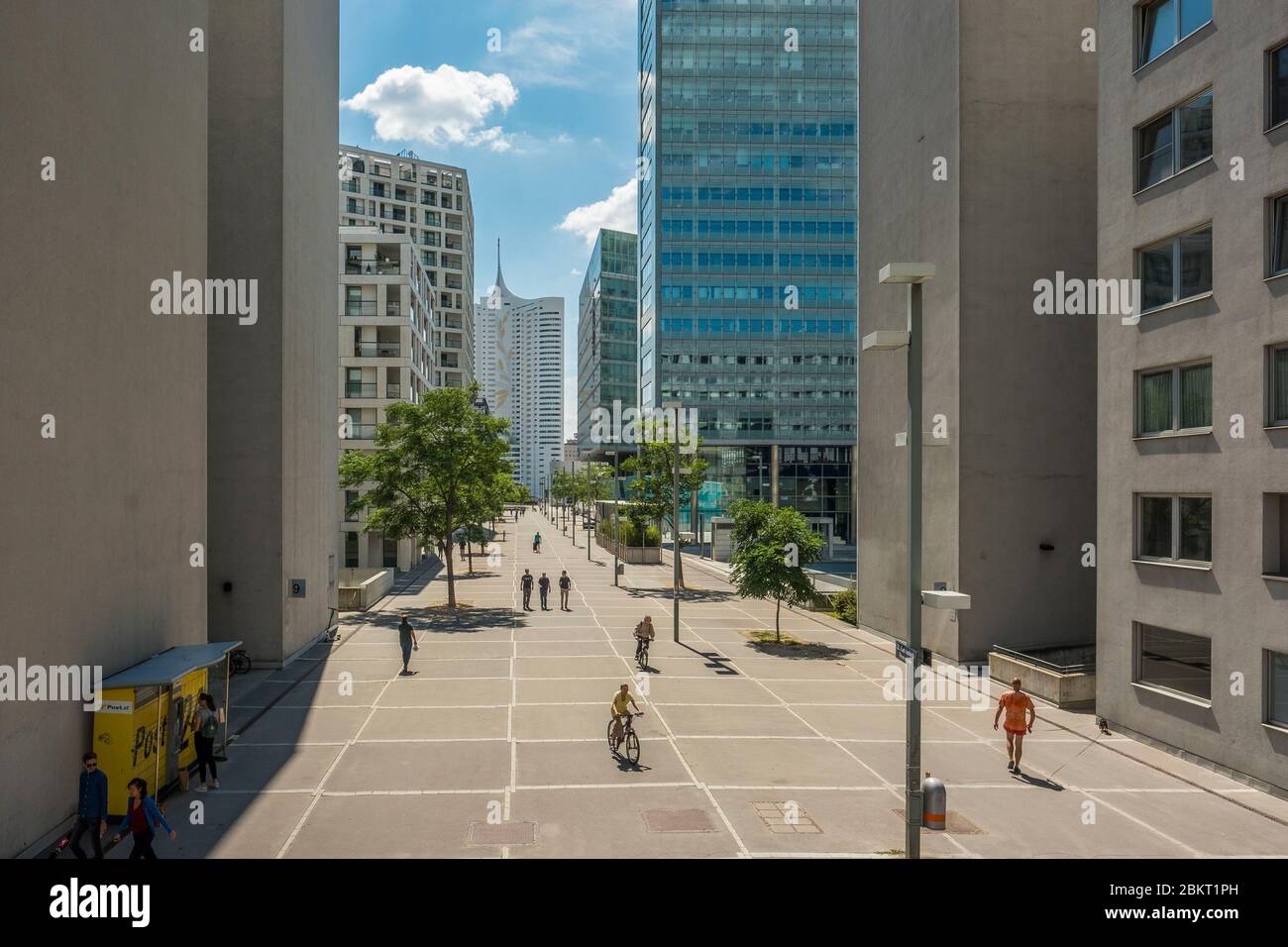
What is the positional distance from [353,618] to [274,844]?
23724 millimetres

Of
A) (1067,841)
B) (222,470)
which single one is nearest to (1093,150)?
(1067,841)

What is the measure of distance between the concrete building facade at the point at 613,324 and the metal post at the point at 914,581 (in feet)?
352

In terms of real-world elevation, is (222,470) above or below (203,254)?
below

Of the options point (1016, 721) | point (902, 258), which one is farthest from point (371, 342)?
point (1016, 721)

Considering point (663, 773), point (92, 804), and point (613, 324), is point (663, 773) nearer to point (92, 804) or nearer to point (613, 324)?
point (92, 804)

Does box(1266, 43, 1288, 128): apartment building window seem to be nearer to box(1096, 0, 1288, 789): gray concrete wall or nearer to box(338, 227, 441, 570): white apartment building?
box(1096, 0, 1288, 789): gray concrete wall

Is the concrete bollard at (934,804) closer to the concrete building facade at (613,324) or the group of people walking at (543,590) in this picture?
the group of people walking at (543,590)

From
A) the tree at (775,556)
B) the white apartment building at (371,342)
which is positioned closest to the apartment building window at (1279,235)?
the tree at (775,556)

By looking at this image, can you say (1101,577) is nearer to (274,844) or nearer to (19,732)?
(274,844)

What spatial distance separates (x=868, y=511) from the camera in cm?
3228

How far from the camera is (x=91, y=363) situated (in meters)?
12.9

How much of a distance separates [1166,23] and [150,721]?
23.1 metres

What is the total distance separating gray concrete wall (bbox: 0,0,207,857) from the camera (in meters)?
10.9

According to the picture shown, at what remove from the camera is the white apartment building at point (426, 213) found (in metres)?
91.9
